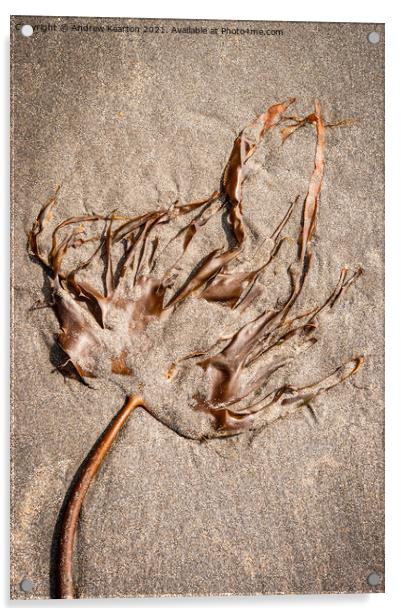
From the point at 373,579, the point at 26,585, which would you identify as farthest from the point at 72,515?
the point at 373,579

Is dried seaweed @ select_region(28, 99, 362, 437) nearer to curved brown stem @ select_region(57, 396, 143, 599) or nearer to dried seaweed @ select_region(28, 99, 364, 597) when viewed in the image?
dried seaweed @ select_region(28, 99, 364, 597)

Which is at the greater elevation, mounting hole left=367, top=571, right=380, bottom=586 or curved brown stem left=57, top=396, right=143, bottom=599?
curved brown stem left=57, top=396, right=143, bottom=599

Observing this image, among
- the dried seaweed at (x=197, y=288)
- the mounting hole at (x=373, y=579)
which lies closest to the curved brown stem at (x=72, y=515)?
the dried seaweed at (x=197, y=288)

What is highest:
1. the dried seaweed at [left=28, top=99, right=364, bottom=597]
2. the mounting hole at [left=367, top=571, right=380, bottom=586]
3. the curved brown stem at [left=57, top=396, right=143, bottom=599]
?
the dried seaweed at [left=28, top=99, right=364, bottom=597]

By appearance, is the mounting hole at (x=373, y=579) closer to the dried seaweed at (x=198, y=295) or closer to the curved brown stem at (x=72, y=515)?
the dried seaweed at (x=198, y=295)

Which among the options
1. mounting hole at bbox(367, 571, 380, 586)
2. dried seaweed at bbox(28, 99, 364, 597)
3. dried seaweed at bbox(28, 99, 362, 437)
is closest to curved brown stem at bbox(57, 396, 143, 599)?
dried seaweed at bbox(28, 99, 364, 597)

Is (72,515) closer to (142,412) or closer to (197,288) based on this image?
(142,412)
